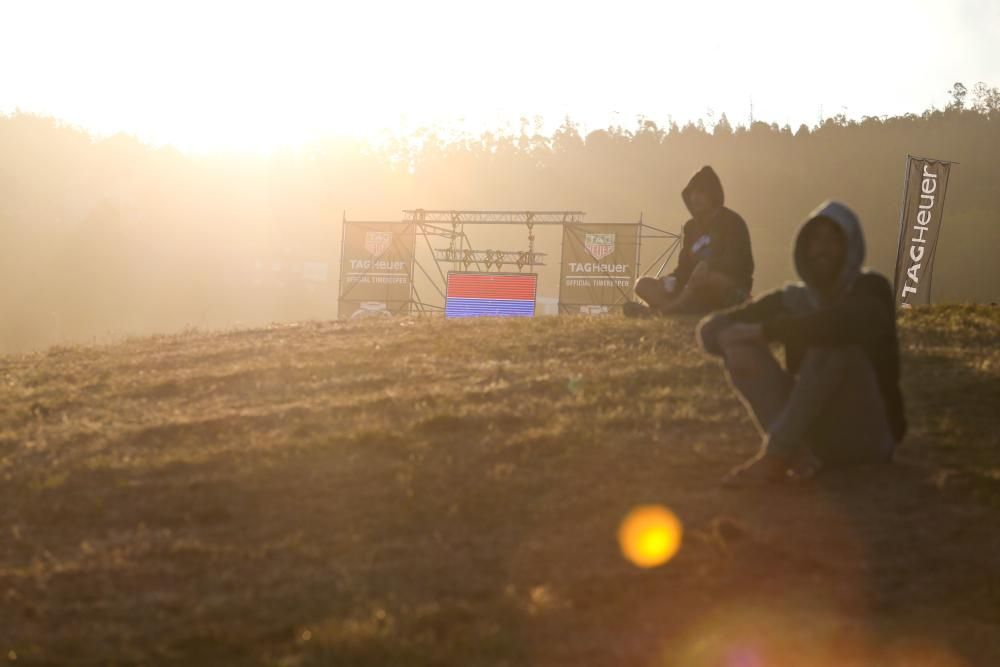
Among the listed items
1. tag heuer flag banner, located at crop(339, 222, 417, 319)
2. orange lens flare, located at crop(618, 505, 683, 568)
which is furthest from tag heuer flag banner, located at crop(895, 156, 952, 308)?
orange lens flare, located at crop(618, 505, 683, 568)

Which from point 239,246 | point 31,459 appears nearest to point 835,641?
point 31,459

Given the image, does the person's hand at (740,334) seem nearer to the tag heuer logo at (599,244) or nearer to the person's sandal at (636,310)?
the person's sandal at (636,310)

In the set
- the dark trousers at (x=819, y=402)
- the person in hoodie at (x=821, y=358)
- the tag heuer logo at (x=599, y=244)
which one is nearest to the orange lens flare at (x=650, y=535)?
the person in hoodie at (x=821, y=358)

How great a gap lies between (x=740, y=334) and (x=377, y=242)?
34.4 metres

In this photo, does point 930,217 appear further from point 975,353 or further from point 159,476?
point 159,476

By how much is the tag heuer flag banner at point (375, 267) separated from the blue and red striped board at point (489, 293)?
1.47m

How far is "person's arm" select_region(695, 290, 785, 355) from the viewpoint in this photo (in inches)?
235

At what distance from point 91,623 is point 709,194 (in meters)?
7.42

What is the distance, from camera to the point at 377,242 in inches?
1567

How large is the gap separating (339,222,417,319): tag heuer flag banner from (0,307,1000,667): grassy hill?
28890mm

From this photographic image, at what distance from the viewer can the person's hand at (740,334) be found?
229 inches

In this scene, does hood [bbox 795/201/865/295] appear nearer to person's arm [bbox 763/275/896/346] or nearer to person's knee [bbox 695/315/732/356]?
person's arm [bbox 763/275/896/346]

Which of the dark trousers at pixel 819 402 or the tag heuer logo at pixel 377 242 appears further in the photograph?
the tag heuer logo at pixel 377 242

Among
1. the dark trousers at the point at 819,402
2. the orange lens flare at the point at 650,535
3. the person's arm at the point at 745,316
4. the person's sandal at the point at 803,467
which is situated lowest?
the orange lens flare at the point at 650,535
